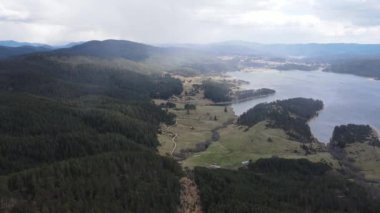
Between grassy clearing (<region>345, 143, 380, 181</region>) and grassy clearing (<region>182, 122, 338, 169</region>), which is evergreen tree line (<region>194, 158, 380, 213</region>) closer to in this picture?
grassy clearing (<region>182, 122, 338, 169</region>)

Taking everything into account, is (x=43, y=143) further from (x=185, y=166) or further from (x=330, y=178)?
(x=330, y=178)

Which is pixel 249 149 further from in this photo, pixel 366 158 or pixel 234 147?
pixel 366 158

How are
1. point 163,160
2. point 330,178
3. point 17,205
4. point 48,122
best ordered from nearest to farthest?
point 17,205 → point 163,160 → point 330,178 → point 48,122

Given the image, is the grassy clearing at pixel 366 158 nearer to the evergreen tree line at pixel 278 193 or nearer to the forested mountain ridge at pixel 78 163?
the evergreen tree line at pixel 278 193

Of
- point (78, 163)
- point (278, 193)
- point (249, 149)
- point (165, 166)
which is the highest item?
point (78, 163)

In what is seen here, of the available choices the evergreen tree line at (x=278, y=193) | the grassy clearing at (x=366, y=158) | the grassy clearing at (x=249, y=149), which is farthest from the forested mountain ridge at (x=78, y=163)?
the grassy clearing at (x=366, y=158)

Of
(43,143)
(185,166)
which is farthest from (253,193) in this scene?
(43,143)

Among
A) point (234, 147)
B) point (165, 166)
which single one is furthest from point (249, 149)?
point (165, 166)

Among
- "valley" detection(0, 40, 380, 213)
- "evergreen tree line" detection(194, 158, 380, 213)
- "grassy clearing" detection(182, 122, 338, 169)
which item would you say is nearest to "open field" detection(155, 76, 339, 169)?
"grassy clearing" detection(182, 122, 338, 169)
